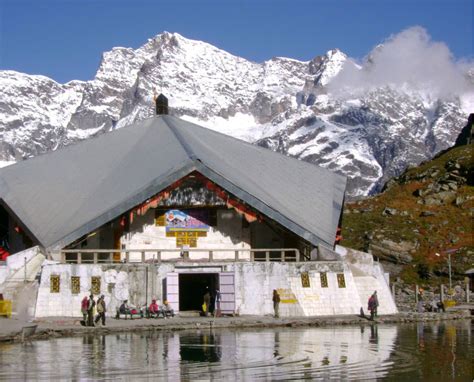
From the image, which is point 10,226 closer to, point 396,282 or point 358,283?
point 358,283

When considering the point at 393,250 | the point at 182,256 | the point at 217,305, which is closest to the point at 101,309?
the point at 217,305

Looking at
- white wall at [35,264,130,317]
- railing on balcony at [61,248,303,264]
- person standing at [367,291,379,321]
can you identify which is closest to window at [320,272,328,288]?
railing on balcony at [61,248,303,264]

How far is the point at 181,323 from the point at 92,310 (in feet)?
12.7

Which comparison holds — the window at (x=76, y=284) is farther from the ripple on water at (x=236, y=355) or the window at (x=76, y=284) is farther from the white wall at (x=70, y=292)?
the ripple on water at (x=236, y=355)

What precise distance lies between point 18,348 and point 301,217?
2262 cm

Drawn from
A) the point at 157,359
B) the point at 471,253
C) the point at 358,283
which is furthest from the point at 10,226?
the point at 471,253

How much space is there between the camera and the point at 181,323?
42.1 meters

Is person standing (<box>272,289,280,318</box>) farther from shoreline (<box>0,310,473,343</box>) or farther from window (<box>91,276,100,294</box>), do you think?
window (<box>91,276,100,294</box>)

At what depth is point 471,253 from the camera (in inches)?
3155

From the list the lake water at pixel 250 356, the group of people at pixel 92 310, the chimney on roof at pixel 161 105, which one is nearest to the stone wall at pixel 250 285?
the group of people at pixel 92 310

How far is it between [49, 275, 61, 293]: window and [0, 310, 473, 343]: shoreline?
1677 millimetres

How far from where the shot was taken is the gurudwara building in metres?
46.1

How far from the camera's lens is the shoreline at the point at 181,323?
39.1 m

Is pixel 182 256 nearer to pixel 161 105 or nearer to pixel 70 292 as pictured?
pixel 70 292
